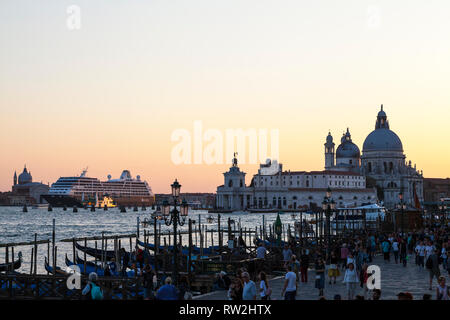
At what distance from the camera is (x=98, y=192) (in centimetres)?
15500

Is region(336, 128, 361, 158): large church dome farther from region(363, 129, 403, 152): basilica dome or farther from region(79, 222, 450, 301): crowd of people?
region(79, 222, 450, 301): crowd of people

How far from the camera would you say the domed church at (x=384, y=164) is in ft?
432

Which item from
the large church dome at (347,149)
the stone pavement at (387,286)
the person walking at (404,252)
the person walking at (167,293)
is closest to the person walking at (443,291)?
the stone pavement at (387,286)

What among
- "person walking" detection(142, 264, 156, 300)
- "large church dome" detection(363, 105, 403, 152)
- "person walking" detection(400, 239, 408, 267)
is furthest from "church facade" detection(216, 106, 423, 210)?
"person walking" detection(142, 264, 156, 300)

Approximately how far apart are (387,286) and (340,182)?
115219 mm

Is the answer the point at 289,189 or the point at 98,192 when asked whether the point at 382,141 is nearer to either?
the point at 289,189

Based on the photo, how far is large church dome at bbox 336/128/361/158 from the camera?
140375 millimetres

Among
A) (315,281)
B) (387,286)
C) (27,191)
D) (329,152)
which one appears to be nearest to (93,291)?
(315,281)

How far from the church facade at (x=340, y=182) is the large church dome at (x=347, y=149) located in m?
0.94

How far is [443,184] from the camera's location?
167250mm

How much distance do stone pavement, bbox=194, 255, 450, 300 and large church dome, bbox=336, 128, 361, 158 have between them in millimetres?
123193
